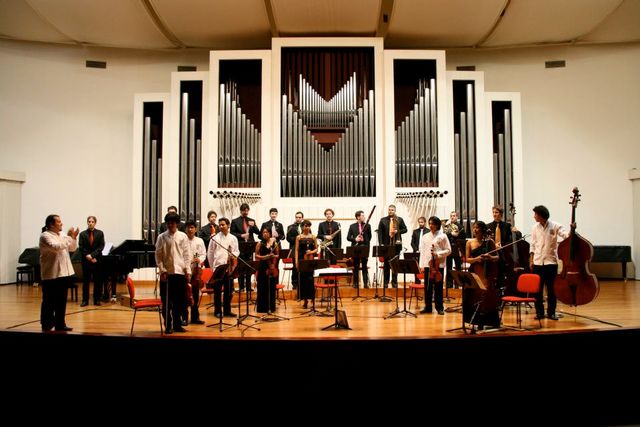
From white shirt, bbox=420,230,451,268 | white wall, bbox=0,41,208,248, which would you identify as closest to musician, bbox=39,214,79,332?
white shirt, bbox=420,230,451,268

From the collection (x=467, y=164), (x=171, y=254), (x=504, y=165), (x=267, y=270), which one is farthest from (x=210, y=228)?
(x=504, y=165)

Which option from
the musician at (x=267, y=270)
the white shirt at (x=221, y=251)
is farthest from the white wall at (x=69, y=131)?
the musician at (x=267, y=270)

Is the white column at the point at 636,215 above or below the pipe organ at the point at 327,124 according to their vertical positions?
below

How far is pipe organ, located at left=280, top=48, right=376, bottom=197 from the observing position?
10.8 metres

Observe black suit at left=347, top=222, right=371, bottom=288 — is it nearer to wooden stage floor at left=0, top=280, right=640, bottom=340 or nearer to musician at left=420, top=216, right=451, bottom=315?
wooden stage floor at left=0, top=280, right=640, bottom=340

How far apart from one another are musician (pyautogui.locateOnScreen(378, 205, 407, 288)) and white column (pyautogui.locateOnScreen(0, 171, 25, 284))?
8.78 m

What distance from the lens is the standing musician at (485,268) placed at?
5.74 m

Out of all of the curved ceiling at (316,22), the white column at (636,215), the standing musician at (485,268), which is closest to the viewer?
the standing musician at (485,268)

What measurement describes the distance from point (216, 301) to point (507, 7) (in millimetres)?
8423

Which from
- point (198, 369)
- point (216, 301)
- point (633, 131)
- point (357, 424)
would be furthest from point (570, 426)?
point (633, 131)

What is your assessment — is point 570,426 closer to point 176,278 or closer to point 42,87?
point 176,278

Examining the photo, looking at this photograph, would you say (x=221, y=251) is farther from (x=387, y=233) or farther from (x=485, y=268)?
(x=387, y=233)

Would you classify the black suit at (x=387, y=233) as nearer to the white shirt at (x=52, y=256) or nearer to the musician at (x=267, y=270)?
the musician at (x=267, y=270)

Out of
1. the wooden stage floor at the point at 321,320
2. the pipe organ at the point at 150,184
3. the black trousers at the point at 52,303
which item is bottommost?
the wooden stage floor at the point at 321,320
